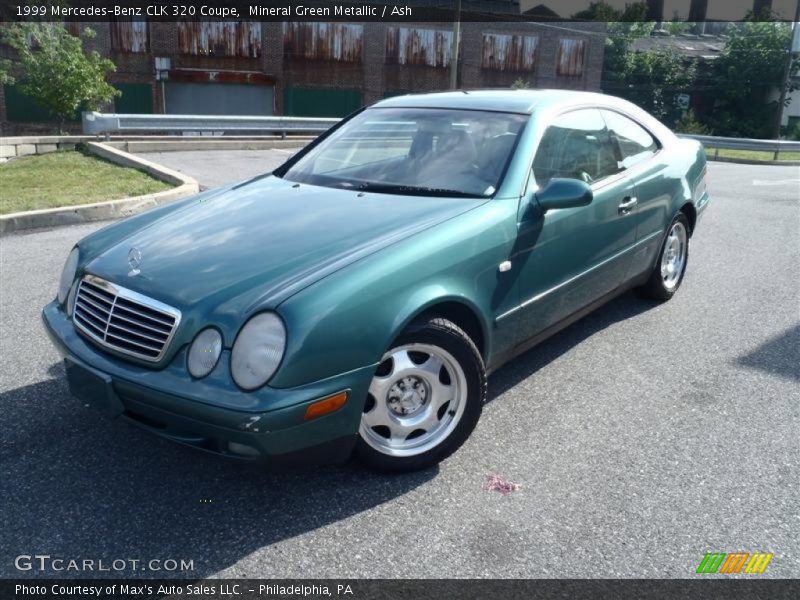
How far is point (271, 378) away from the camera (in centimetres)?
259

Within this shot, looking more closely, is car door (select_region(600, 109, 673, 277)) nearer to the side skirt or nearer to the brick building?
the side skirt

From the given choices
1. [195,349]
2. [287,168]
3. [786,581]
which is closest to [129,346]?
[195,349]

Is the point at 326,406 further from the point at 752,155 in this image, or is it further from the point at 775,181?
the point at 752,155

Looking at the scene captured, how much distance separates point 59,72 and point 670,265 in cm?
1548

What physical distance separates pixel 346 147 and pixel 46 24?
1670 cm

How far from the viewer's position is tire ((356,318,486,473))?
2.99 m

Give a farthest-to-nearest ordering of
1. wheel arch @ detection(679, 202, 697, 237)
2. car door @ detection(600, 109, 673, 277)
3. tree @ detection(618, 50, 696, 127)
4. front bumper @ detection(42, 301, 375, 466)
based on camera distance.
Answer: tree @ detection(618, 50, 696, 127) < wheel arch @ detection(679, 202, 697, 237) < car door @ detection(600, 109, 673, 277) < front bumper @ detection(42, 301, 375, 466)

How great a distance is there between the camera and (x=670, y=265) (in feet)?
→ 18.1

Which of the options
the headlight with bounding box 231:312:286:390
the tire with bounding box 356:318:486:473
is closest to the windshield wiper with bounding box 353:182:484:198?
the tire with bounding box 356:318:486:473

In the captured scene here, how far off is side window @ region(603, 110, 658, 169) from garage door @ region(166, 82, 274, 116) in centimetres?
3033

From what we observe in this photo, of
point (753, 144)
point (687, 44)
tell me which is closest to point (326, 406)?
point (753, 144)

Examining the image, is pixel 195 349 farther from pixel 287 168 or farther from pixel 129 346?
pixel 287 168

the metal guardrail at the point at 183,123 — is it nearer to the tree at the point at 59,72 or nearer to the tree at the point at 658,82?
the tree at the point at 59,72

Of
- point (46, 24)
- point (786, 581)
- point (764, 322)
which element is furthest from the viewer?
point (46, 24)
